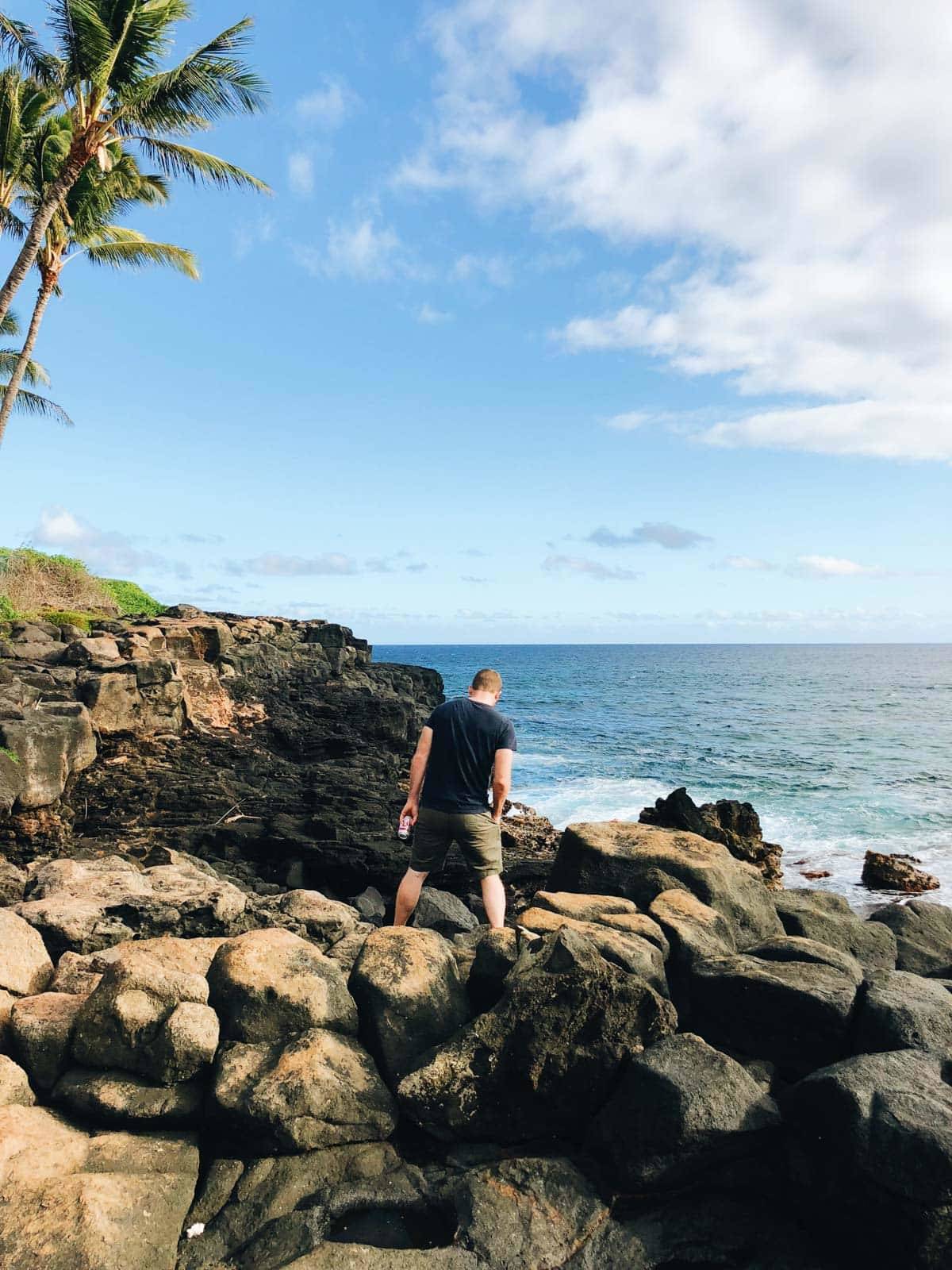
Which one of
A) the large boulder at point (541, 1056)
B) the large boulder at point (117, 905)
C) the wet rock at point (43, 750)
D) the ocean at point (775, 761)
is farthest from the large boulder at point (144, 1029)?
the ocean at point (775, 761)

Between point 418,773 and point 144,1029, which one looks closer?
point 144,1029

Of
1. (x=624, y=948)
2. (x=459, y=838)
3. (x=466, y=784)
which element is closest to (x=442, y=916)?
(x=459, y=838)

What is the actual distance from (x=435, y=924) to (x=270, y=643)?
72.2ft

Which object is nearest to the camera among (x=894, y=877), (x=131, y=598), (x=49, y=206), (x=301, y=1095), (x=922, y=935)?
(x=301, y=1095)

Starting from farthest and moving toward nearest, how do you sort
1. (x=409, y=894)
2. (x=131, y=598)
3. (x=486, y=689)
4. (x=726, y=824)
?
(x=131, y=598) → (x=726, y=824) → (x=409, y=894) → (x=486, y=689)

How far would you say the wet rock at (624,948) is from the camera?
5191 millimetres

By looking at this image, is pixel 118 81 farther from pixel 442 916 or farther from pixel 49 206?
pixel 442 916

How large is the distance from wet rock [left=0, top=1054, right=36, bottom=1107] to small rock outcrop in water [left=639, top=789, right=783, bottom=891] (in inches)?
454

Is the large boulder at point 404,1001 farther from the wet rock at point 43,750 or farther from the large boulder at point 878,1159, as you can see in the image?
the wet rock at point 43,750

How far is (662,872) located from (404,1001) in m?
3.31

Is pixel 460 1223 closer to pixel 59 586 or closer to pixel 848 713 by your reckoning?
pixel 59 586

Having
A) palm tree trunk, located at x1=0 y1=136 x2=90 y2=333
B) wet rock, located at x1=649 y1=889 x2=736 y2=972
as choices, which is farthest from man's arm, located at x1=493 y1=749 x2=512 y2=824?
palm tree trunk, located at x1=0 y1=136 x2=90 y2=333

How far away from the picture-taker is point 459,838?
23.4 feet

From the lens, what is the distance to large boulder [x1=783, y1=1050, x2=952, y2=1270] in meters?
3.58
